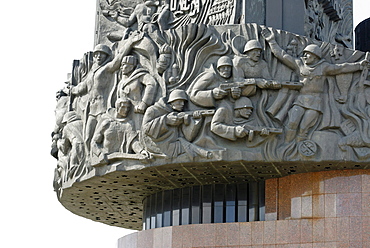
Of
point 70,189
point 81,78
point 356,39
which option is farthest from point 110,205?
point 356,39

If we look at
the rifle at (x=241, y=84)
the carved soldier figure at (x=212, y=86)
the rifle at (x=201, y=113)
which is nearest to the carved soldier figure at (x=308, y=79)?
the rifle at (x=241, y=84)

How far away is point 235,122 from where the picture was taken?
68.8 ft

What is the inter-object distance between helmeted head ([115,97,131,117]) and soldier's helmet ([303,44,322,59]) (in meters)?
4.82

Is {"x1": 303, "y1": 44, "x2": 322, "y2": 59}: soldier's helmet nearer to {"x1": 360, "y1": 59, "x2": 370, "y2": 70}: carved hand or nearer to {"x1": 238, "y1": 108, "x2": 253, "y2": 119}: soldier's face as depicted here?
{"x1": 360, "y1": 59, "x2": 370, "y2": 70}: carved hand

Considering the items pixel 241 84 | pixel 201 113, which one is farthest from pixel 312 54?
pixel 201 113

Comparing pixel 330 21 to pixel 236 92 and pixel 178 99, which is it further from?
pixel 178 99

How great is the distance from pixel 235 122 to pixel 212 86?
113cm

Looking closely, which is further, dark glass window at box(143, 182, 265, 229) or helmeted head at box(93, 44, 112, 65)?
helmeted head at box(93, 44, 112, 65)

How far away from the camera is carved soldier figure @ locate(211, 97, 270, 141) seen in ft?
68.1

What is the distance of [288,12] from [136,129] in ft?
17.3

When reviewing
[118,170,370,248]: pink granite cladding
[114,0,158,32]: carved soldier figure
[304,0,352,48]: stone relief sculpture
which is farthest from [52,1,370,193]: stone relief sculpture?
[304,0,352,48]: stone relief sculpture

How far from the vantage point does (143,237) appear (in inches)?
929

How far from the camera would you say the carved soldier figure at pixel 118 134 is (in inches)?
855

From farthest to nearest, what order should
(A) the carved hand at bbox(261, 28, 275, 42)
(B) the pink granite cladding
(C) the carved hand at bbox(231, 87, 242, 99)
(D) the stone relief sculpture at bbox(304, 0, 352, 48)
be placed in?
(D) the stone relief sculpture at bbox(304, 0, 352, 48)
(A) the carved hand at bbox(261, 28, 275, 42)
(C) the carved hand at bbox(231, 87, 242, 99)
(B) the pink granite cladding
